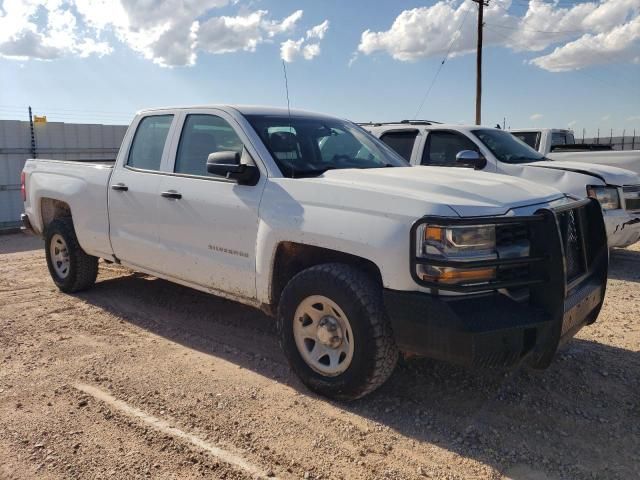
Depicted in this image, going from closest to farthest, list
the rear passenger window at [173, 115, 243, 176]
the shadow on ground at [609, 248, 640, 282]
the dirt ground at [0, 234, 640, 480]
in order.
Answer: the dirt ground at [0, 234, 640, 480] → the rear passenger window at [173, 115, 243, 176] → the shadow on ground at [609, 248, 640, 282]

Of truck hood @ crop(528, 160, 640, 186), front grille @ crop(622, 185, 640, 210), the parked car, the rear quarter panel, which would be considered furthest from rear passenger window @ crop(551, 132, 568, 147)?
the rear quarter panel

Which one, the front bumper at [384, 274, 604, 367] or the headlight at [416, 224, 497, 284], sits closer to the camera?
the front bumper at [384, 274, 604, 367]

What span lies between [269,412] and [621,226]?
563cm

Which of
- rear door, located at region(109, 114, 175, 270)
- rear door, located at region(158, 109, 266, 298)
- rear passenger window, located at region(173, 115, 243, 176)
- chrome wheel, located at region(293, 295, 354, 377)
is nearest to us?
chrome wheel, located at region(293, 295, 354, 377)

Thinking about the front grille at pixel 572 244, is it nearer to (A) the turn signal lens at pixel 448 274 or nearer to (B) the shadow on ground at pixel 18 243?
(A) the turn signal lens at pixel 448 274

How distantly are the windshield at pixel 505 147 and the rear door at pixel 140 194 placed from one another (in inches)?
191

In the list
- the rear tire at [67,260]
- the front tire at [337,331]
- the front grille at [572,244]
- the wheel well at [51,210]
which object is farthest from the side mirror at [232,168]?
the wheel well at [51,210]

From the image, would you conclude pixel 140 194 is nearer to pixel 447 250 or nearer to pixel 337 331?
pixel 337 331

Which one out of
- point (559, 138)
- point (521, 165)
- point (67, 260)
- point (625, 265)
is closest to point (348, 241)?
A: point (67, 260)

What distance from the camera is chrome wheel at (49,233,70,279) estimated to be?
624 centimetres

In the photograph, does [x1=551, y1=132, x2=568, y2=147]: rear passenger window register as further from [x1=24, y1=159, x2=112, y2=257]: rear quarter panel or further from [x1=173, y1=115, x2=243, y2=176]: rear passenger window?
[x1=24, y1=159, x2=112, y2=257]: rear quarter panel

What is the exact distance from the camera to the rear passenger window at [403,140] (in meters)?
8.59

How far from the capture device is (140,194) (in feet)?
16.4

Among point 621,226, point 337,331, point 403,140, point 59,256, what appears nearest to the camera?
point 337,331
